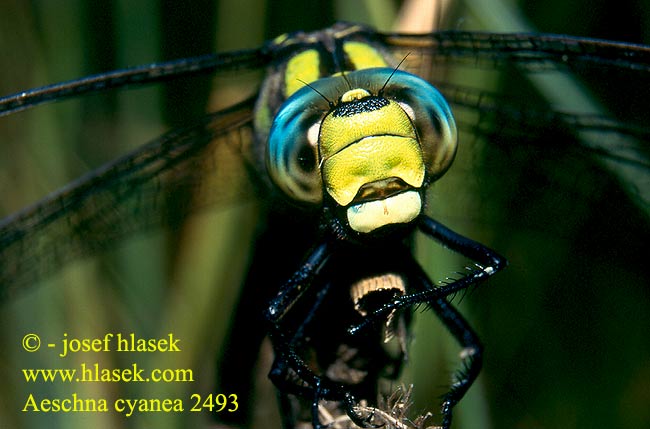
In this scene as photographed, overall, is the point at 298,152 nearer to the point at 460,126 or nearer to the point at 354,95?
the point at 354,95

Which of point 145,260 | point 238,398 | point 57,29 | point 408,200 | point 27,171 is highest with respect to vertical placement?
point 57,29

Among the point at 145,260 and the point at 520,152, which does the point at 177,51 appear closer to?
the point at 145,260

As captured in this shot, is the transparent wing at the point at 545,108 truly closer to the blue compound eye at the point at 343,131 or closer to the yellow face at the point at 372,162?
the blue compound eye at the point at 343,131

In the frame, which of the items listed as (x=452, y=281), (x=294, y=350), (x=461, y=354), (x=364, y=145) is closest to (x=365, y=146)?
(x=364, y=145)

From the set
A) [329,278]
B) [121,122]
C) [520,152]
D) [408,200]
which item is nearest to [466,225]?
[520,152]

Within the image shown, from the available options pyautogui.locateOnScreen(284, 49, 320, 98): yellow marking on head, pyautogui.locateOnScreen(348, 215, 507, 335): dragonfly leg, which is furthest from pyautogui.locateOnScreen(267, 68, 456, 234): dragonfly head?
pyautogui.locateOnScreen(284, 49, 320, 98): yellow marking on head

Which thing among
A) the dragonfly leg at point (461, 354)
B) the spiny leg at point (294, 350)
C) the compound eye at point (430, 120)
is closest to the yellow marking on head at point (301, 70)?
the compound eye at point (430, 120)
